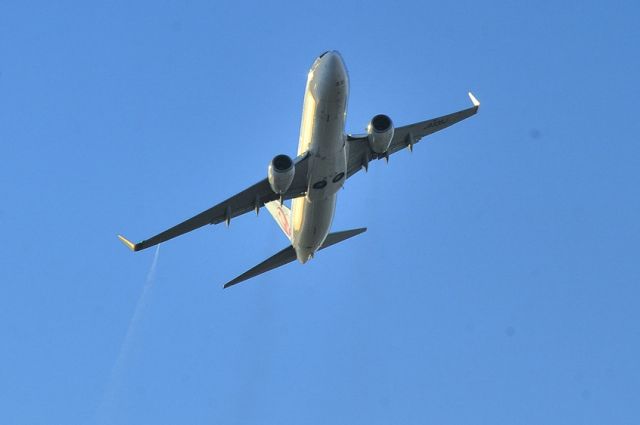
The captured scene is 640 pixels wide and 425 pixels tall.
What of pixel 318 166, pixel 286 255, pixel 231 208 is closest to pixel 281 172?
pixel 318 166

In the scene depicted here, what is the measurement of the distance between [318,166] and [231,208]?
5830mm

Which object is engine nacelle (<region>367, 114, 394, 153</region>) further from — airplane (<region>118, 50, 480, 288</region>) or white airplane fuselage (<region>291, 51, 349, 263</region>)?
white airplane fuselage (<region>291, 51, 349, 263</region>)

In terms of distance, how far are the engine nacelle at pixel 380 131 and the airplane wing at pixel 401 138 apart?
868mm

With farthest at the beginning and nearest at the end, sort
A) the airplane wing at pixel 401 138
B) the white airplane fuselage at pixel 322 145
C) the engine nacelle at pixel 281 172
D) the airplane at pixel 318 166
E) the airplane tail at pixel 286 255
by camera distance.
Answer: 1. the airplane tail at pixel 286 255
2. the airplane wing at pixel 401 138
3. the engine nacelle at pixel 281 172
4. the airplane at pixel 318 166
5. the white airplane fuselage at pixel 322 145

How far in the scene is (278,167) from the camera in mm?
43562

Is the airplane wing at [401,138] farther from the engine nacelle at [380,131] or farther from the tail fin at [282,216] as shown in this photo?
the tail fin at [282,216]

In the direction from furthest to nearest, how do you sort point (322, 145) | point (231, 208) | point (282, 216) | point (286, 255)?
point (282, 216), point (286, 255), point (231, 208), point (322, 145)

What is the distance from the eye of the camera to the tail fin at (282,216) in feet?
171

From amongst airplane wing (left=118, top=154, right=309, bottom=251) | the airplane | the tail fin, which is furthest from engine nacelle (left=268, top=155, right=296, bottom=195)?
the tail fin

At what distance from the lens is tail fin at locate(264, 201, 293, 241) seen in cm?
5224

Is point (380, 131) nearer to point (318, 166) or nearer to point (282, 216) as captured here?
point (318, 166)

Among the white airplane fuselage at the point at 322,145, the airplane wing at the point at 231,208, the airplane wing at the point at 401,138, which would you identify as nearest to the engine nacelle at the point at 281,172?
the white airplane fuselage at the point at 322,145

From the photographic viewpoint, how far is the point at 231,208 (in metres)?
47.2

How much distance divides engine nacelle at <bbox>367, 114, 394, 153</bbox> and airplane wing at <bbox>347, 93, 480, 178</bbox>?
87cm
